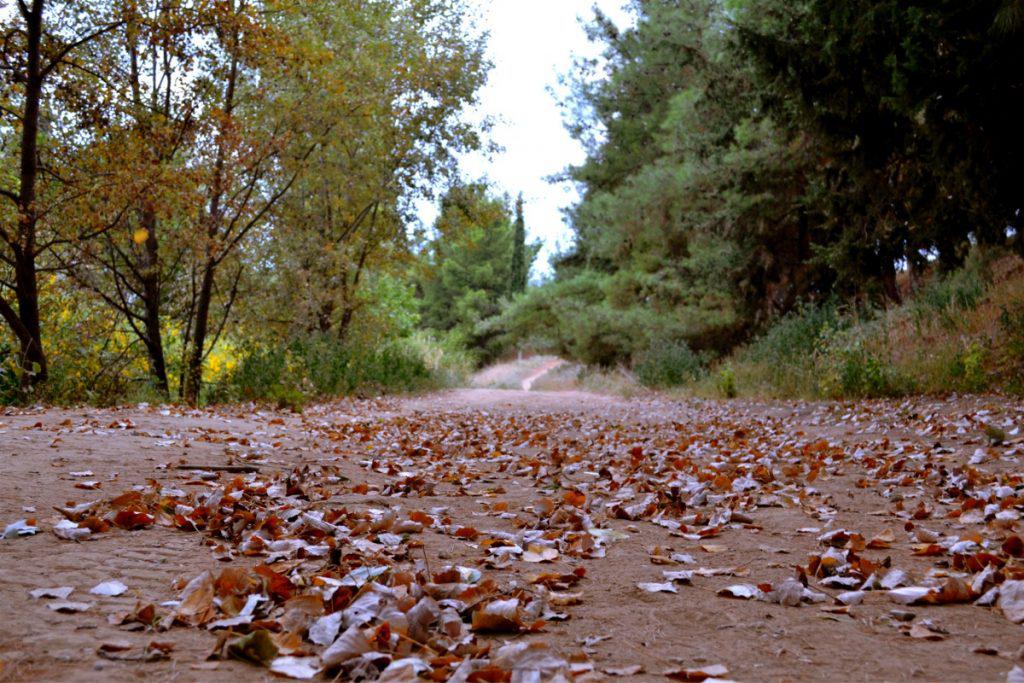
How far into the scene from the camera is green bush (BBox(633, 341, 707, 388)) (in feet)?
61.4

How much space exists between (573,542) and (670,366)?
16.0 m

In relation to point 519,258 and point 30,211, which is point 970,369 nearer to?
point 30,211

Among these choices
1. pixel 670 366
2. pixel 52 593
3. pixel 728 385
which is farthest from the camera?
pixel 670 366

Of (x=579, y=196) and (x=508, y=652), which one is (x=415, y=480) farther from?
(x=579, y=196)

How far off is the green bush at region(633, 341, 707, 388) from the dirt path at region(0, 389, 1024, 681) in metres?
11.7

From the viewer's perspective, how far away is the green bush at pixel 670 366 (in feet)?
61.4

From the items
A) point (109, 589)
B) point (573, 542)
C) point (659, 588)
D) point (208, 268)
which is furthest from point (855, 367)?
point (109, 589)

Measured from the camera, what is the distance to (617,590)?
2838mm

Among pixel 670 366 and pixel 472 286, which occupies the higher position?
pixel 472 286

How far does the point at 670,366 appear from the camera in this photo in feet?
62.6

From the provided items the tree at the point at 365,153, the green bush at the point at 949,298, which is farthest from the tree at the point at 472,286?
the green bush at the point at 949,298

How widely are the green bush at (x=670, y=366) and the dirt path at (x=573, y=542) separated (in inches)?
460

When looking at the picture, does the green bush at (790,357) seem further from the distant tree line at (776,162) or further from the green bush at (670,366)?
the green bush at (670,366)

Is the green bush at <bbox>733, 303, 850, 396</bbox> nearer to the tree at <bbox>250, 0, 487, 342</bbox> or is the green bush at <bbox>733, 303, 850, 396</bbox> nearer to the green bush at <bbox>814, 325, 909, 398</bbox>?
the green bush at <bbox>814, 325, 909, 398</bbox>
